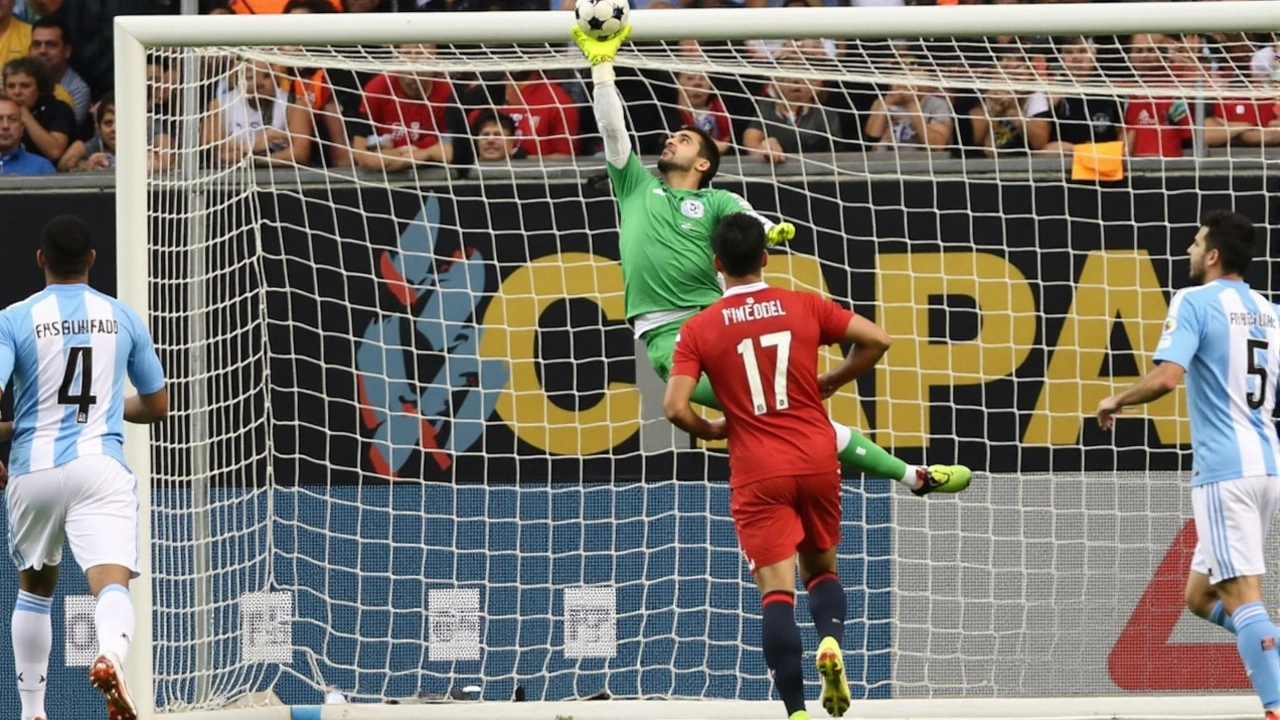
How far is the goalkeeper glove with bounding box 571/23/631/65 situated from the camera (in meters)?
7.61

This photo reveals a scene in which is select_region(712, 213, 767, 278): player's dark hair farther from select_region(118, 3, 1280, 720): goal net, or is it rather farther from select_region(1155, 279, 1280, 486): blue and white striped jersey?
select_region(118, 3, 1280, 720): goal net

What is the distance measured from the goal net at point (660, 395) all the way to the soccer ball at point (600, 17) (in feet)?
7.46

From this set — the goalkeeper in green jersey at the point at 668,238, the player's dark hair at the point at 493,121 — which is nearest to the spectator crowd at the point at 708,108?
the player's dark hair at the point at 493,121

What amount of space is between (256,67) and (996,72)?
411cm

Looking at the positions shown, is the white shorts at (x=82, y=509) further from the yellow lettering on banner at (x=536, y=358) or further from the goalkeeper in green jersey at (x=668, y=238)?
the yellow lettering on banner at (x=536, y=358)

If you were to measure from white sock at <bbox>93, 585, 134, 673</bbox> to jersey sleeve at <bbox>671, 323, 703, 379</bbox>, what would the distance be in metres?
2.28

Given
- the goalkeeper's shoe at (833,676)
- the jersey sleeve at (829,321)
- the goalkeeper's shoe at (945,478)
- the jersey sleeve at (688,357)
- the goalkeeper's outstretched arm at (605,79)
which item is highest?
the goalkeeper's outstretched arm at (605,79)

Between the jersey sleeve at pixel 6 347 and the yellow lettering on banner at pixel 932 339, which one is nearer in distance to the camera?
the jersey sleeve at pixel 6 347

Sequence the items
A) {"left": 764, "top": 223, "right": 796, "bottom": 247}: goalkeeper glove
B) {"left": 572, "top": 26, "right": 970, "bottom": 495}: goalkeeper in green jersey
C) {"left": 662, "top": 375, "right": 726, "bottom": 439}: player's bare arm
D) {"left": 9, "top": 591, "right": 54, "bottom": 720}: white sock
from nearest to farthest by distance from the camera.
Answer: {"left": 662, "top": 375, "right": 726, "bottom": 439}: player's bare arm, {"left": 9, "top": 591, "right": 54, "bottom": 720}: white sock, {"left": 764, "top": 223, "right": 796, "bottom": 247}: goalkeeper glove, {"left": 572, "top": 26, "right": 970, "bottom": 495}: goalkeeper in green jersey

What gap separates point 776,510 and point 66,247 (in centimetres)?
294

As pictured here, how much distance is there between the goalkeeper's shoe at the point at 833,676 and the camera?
642 cm

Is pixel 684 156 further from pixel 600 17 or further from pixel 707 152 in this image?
pixel 600 17

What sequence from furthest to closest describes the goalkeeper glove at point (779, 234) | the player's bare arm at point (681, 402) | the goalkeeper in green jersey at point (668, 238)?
the goalkeeper in green jersey at point (668, 238)
the goalkeeper glove at point (779, 234)
the player's bare arm at point (681, 402)

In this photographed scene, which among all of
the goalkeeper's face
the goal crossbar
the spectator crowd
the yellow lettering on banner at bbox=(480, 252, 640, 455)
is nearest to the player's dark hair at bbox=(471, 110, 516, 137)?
the spectator crowd
